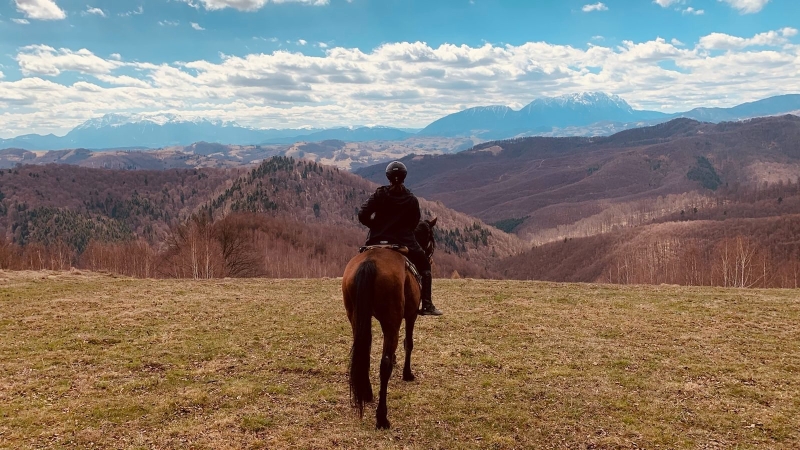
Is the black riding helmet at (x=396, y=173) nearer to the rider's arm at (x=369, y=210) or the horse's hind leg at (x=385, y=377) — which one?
the rider's arm at (x=369, y=210)

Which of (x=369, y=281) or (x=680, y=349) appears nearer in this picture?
(x=369, y=281)

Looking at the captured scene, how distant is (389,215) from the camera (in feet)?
37.5

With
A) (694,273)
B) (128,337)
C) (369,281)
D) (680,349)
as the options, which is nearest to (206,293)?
(128,337)

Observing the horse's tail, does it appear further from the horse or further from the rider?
the rider

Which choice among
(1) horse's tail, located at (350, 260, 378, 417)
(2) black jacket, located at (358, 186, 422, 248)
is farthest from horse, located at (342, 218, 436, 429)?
(2) black jacket, located at (358, 186, 422, 248)

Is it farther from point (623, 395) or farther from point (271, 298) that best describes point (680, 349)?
point (271, 298)

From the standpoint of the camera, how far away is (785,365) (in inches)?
478

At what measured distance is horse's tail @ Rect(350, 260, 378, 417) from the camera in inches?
362

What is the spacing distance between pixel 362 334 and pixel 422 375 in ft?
13.1

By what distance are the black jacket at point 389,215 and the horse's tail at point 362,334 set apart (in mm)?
1902

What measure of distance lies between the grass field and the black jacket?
3971 millimetres

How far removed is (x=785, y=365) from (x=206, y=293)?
23724 millimetres

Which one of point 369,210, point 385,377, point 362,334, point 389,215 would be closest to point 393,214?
point 389,215

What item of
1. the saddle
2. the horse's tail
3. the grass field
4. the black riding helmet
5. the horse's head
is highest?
the black riding helmet
